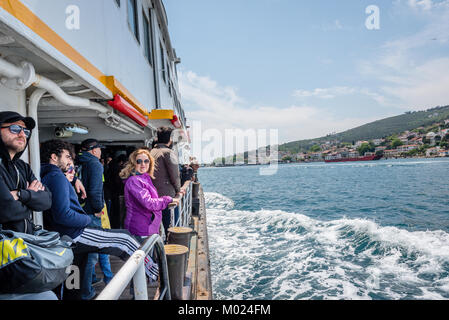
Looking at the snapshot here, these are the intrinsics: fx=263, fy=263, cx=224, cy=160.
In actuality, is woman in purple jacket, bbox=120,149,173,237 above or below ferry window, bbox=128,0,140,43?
below

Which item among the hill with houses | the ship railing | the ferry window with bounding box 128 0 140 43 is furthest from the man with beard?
the hill with houses

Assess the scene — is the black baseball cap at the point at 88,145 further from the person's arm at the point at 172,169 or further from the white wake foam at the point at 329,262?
the white wake foam at the point at 329,262

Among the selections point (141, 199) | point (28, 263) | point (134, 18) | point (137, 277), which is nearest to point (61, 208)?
point (141, 199)

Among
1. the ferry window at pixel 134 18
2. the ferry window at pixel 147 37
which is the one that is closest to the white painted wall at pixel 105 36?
the ferry window at pixel 134 18

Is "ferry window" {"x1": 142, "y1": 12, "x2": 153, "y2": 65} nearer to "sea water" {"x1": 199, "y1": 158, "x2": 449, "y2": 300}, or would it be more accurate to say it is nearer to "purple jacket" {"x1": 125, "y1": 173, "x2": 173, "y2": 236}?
"purple jacket" {"x1": 125, "y1": 173, "x2": 173, "y2": 236}

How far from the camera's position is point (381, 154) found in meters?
129

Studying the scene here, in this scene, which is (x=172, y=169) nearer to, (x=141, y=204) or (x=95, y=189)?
(x=141, y=204)

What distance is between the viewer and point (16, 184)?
1835 millimetres

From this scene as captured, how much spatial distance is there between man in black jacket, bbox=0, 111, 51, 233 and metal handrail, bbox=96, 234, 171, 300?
82 cm

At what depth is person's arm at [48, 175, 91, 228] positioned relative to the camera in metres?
2.26

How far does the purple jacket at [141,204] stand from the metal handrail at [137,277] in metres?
0.98
